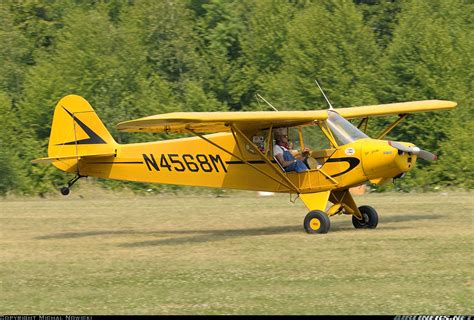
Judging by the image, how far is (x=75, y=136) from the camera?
18.8 metres

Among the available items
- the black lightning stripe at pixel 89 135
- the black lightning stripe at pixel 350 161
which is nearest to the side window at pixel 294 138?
the black lightning stripe at pixel 350 161

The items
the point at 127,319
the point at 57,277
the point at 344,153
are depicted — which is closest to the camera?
the point at 127,319

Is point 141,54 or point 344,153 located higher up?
point 344,153

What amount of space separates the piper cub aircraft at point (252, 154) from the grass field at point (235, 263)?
33.9 inches

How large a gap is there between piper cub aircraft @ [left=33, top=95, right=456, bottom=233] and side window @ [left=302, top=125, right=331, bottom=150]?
0.06 feet

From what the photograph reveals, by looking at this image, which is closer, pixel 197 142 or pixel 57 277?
pixel 57 277

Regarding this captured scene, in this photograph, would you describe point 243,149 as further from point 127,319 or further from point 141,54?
point 141,54

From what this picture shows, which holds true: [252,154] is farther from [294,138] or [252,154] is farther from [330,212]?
[330,212]

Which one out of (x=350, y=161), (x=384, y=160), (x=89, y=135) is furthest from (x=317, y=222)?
(x=89, y=135)

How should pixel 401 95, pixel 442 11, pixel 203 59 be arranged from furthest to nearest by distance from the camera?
pixel 203 59 → pixel 442 11 → pixel 401 95

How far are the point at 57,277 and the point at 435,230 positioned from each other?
7.25m

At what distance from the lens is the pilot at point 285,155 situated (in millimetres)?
16953

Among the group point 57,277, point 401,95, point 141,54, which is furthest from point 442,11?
point 57,277

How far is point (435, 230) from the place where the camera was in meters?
16.6
